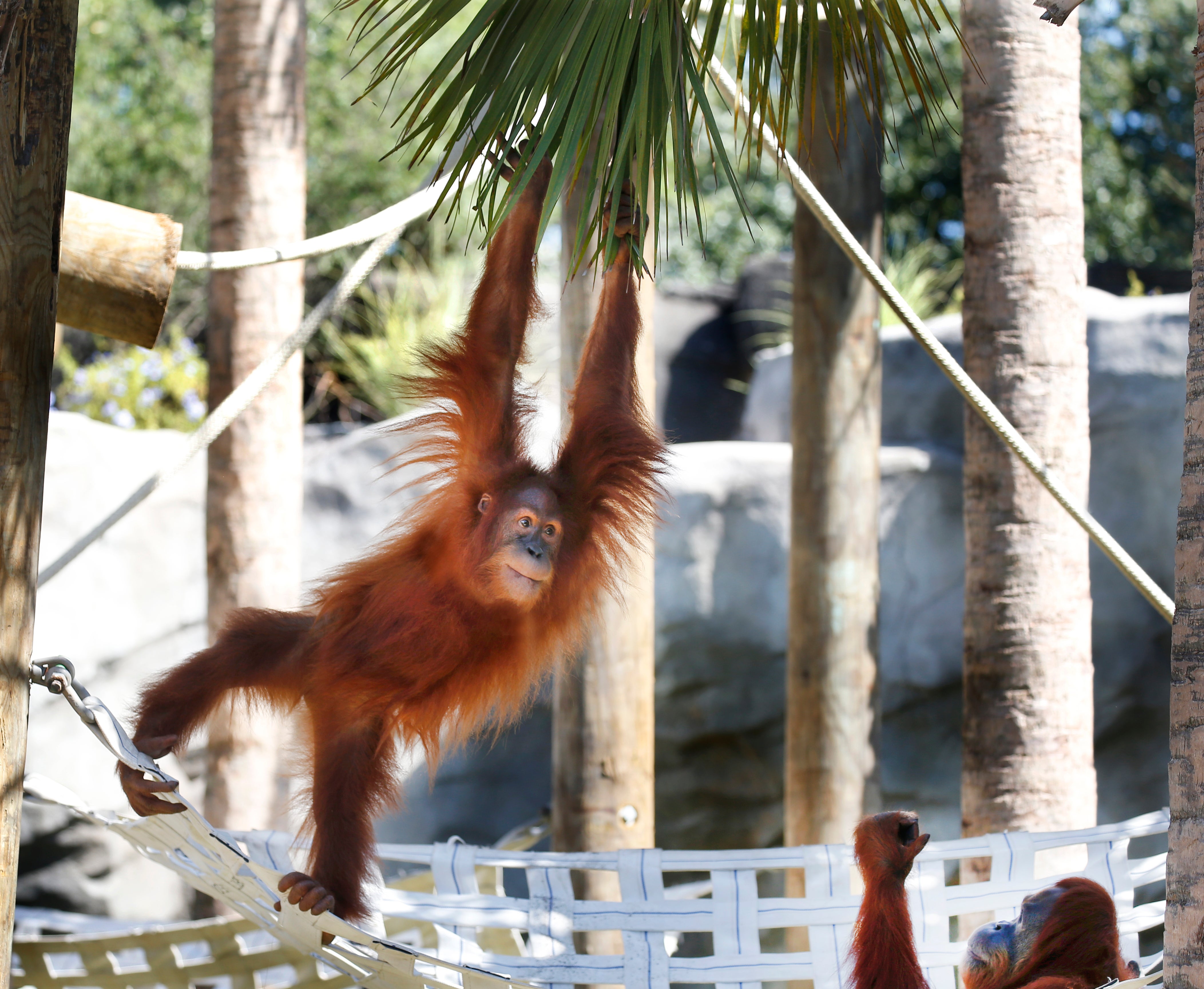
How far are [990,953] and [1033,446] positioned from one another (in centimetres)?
146

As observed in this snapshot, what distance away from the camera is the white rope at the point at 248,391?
285 cm

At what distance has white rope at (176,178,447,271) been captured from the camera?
271cm

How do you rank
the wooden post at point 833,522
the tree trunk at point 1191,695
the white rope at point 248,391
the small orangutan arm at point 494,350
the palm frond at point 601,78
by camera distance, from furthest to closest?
the wooden post at point 833,522 → the white rope at point 248,391 → the small orangutan arm at point 494,350 → the palm frond at point 601,78 → the tree trunk at point 1191,695

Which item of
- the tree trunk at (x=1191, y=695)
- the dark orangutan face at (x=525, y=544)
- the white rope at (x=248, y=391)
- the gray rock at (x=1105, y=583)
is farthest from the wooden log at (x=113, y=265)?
the gray rock at (x=1105, y=583)

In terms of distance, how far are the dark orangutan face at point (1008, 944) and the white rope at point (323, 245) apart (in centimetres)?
189

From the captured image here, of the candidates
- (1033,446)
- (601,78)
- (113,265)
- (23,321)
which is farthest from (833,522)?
(23,321)

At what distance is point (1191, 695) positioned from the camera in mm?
1455

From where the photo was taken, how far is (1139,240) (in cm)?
1063

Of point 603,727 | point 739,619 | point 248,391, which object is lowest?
point 603,727

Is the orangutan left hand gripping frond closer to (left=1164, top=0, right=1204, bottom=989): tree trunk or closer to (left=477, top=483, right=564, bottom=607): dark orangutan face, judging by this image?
(left=477, top=483, right=564, bottom=607): dark orangutan face

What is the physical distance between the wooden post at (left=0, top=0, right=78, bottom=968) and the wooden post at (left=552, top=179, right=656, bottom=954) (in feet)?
5.73

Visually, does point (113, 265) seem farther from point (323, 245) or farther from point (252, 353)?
point (252, 353)

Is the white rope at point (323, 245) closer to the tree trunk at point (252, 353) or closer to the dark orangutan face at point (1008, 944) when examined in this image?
the tree trunk at point (252, 353)

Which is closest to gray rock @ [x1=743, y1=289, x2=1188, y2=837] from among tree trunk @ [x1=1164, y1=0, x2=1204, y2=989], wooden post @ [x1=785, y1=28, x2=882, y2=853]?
wooden post @ [x1=785, y1=28, x2=882, y2=853]
